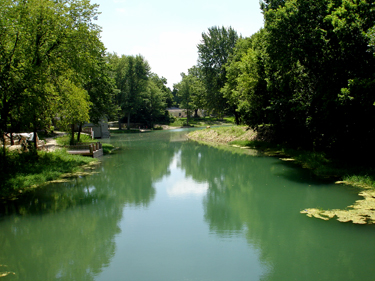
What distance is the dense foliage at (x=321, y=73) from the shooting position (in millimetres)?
15070

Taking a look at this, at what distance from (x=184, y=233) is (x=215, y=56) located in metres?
41.5

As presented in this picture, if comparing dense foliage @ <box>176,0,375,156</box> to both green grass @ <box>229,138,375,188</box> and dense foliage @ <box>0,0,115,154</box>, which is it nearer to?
green grass @ <box>229,138,375,188</box>

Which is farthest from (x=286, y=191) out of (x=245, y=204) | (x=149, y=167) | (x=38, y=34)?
(x=38, y=34)

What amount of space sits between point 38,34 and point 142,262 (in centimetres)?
1406

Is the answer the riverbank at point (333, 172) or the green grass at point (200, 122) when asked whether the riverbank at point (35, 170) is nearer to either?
the riverbank at point (333, 172)

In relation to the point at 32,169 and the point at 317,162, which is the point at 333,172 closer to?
the point at 317,162

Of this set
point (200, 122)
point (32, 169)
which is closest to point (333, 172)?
point (32, 169)

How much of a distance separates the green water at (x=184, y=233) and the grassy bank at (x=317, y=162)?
1133mm

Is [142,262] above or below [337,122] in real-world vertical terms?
below

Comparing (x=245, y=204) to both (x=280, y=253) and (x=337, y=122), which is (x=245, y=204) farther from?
(x=337, y=122)

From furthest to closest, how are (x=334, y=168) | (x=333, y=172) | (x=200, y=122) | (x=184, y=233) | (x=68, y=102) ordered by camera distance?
1. (x=200, y=122)
2. (x=68, y=102)
3. (x=334, y=168)
4. (x=333, y=172)
5. (x=184, y=233)

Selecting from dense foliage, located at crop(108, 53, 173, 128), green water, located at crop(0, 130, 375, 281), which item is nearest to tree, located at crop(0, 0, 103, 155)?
green water, located at crop(0, 130, 375, 281)

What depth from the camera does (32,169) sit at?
653 inches

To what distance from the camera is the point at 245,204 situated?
13148 mm
